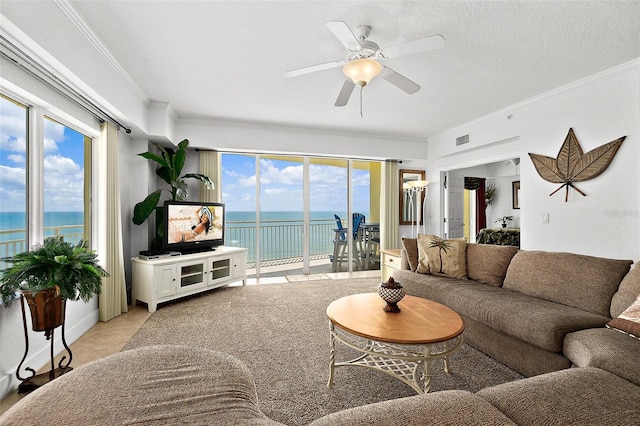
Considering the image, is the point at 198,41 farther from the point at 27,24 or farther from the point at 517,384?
the point at 517,384

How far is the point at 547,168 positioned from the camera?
3.52 metres

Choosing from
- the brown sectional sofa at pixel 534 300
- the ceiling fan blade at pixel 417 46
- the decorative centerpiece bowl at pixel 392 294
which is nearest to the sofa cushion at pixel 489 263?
the brown sectional sofa at pixel 534 300

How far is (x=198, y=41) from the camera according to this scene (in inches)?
95.2

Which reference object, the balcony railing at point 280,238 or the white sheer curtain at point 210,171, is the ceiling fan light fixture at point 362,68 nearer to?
the white sheer curtain at point 210,171

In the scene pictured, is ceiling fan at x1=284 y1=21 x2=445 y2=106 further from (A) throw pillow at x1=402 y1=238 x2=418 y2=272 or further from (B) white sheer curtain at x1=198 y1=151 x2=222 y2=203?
(B) white sheer curtain at x1=198 y1=151 x2=222 y2=203

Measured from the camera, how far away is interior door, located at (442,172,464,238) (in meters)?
5.63

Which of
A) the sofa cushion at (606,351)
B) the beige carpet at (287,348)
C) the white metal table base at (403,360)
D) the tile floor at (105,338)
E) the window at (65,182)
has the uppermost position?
the window at (65,182)

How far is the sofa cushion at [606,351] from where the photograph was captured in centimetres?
142

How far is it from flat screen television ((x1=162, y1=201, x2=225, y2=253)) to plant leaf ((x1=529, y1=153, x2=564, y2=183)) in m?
4.29

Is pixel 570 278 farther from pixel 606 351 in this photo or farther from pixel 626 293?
pixel 606 351

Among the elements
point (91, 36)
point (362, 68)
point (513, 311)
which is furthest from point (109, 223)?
point (513, 311)

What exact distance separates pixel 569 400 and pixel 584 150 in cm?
312

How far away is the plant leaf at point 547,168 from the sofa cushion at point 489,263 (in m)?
1.15

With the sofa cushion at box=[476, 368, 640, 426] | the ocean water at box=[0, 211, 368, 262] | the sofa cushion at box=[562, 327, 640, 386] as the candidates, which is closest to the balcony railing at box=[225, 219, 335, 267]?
the ocean water at box=[0, 211, 368, 262]
